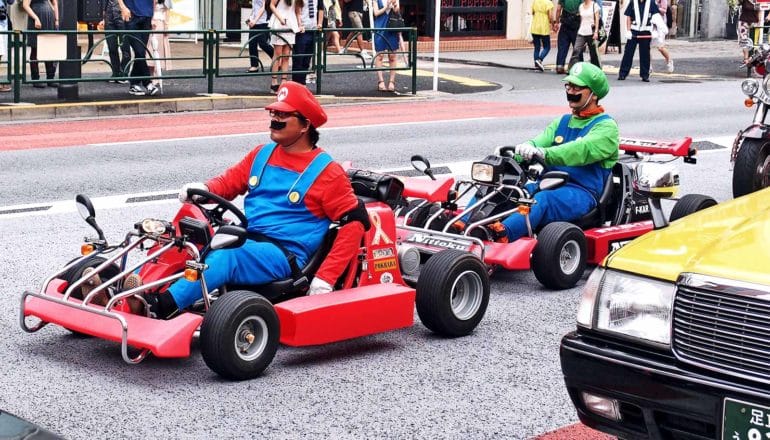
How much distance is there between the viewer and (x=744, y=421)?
164 inches

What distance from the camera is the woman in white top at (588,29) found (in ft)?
78.2

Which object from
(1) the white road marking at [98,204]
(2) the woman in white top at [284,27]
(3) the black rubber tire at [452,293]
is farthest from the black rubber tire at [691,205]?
(2) the woman in white top at [284,27]

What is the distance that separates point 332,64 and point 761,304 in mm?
17666

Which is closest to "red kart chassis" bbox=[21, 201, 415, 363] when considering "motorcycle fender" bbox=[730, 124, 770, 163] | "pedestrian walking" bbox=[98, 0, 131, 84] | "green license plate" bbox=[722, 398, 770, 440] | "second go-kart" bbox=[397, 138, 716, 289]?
"second go-kart" bbox=[397, 138, 716, 289]

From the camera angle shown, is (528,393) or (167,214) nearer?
(528,393)

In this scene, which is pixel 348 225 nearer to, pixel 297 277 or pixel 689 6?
pixel 297 277

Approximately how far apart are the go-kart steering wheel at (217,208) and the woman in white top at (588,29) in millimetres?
17566

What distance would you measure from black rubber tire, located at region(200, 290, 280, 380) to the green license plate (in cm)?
248

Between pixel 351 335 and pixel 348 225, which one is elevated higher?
pixel 348 225

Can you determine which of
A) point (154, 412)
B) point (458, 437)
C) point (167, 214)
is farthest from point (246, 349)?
point (167, 214)

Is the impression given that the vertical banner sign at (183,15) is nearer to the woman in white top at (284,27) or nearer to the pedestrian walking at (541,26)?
the woman in white top at (284,27)

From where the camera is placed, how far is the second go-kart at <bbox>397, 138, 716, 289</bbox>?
26.1ft

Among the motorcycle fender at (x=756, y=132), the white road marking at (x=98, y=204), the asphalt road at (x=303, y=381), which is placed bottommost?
the asphalt road at (x=303, y=381)

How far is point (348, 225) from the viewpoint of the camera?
6738 millimetres
